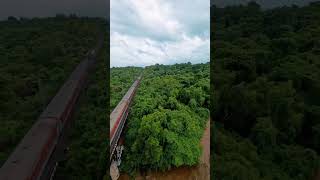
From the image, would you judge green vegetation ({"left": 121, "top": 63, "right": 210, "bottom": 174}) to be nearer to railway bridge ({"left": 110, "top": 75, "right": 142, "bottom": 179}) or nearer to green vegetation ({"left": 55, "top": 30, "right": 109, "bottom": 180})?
railway bridge ({"left": 110, "top": 75, "right": 142, "bottom": 179})

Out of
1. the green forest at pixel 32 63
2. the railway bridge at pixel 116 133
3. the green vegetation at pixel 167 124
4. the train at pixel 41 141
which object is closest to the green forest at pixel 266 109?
the green vegetation at pixel 167 124

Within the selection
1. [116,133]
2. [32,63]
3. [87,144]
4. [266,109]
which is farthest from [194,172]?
[32,63]

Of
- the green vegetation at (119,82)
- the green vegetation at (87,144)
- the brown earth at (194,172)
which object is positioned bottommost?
the brown earth at (194,172)

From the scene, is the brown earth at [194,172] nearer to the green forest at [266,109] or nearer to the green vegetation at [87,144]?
the green forest at [266,109]

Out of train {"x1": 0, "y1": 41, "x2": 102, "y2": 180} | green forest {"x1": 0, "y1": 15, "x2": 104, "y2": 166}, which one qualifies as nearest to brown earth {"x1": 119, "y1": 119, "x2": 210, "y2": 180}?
train {"x1": 0, "y1": 41, "x2": 102, "y2": 180}

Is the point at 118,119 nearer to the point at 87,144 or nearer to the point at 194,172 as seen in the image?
the point at 87,144

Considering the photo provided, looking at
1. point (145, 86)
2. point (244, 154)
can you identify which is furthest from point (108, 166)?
point (145, 86)

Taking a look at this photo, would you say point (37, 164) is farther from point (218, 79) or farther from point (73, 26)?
point (73, 26)
